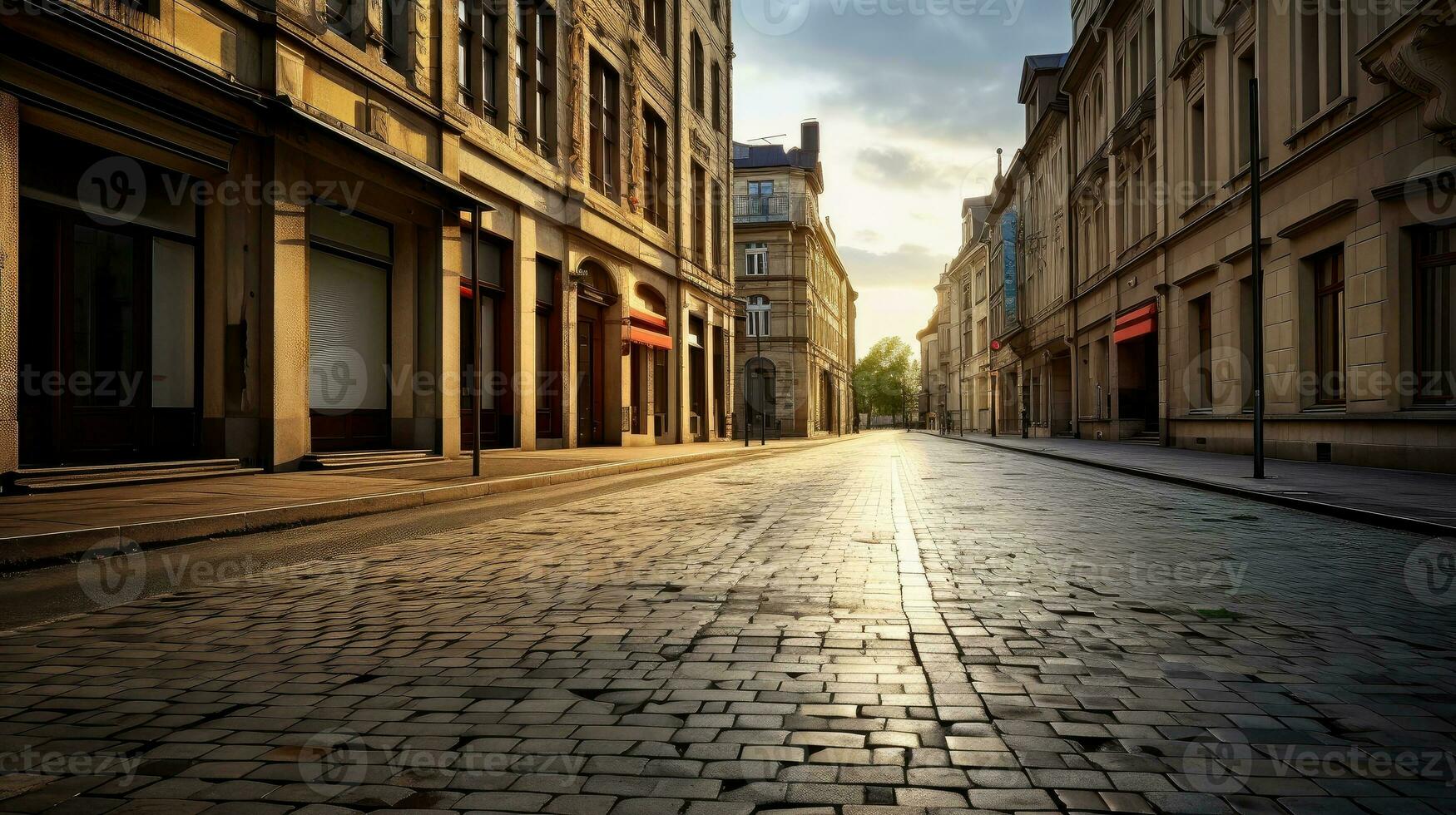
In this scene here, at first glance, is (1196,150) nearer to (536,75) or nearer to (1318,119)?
(1318,119)

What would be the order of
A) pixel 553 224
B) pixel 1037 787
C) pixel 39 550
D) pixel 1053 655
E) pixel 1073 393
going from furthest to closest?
pixel 1073 393
pixel 553 224
pixel 39 550
pixel 1053 655
pixel 1037 787

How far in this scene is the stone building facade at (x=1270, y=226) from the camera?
1243cm

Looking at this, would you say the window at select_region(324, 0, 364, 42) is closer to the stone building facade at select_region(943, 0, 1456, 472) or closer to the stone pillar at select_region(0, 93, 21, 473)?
the stone pillar at select_region(0, 93, 21, 473)

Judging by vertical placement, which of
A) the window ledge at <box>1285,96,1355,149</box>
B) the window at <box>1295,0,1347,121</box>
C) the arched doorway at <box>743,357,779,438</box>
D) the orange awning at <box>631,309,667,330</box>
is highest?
the window at <box>1295,0,1347,121</box>

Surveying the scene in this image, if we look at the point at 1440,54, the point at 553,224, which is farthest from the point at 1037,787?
the point at 553,224

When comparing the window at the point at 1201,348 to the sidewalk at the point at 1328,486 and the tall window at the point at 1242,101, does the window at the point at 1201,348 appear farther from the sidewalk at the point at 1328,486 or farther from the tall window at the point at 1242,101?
the tall window at the point at 1242,101

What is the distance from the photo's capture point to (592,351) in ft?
80.4

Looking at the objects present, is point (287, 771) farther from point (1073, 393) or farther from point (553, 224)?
point (1073, 393)

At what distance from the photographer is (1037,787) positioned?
7.54ft

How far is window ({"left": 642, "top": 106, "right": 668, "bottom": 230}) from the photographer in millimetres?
28250

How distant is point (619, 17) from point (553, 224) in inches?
324

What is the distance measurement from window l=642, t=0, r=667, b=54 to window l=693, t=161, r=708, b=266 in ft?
16.3

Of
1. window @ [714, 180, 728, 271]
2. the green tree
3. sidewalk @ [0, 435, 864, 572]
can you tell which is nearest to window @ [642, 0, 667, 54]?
window @ [714, 180, 728, 271]

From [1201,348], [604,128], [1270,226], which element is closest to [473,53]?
[604,128]
